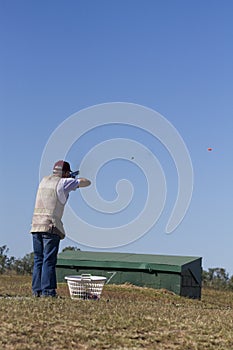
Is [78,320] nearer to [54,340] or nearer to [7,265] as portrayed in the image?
[54,340]

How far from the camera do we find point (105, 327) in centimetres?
671

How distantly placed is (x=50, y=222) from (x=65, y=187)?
0.54 metres

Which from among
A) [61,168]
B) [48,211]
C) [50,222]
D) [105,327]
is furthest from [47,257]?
[105,327]

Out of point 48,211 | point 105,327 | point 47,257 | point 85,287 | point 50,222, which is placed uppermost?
point 48,211

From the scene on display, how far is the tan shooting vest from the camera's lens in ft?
30.3

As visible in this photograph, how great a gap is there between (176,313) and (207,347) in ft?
5.62

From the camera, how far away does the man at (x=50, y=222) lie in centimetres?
928

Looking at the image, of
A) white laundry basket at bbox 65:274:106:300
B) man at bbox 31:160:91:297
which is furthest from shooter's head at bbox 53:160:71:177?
white laundry basket at bbox 65:274:106:300

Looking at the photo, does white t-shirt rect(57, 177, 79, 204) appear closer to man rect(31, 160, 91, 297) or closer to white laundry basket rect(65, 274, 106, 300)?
man rect(31, 160, 91, 297)

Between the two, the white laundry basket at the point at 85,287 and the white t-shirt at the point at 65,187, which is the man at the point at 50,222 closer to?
the white t-shirt at the point at 65,187

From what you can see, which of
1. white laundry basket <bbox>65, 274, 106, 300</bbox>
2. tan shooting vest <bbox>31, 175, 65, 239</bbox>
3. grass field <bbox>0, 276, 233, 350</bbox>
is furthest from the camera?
white laundry basket <bbox>65, 274, 106, 300</bbox>

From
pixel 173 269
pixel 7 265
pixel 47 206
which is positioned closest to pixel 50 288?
pixel 47 206

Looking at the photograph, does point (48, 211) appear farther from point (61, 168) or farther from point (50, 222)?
point (61, 168)

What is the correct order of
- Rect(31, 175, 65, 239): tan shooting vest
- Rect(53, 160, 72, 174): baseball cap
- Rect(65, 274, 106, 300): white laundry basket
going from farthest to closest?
Rect(65, 274, 106, 300): white laundry basket, Rect(53, 160, 72, 174): baseball cap, Rect(31, 175, 65, 239): tan shooting vest
